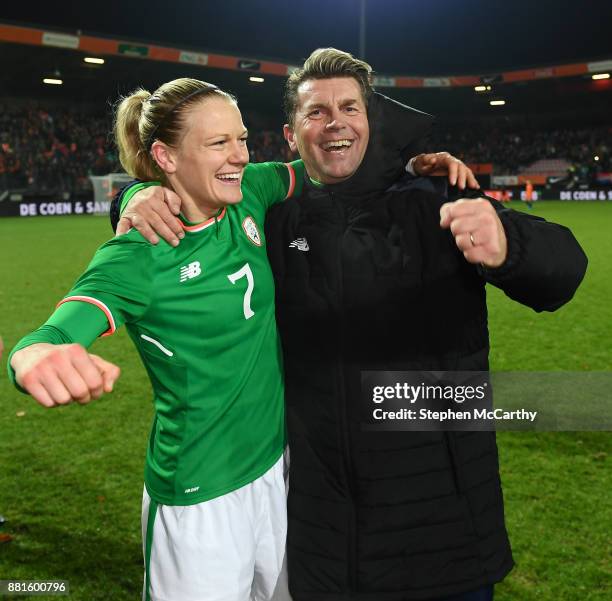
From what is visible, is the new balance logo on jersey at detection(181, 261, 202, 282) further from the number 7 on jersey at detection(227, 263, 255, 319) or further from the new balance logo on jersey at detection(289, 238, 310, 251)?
the new balance logo on jersey at detection(289, 238, 310, 251)

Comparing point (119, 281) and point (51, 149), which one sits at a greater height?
point (51, 149)

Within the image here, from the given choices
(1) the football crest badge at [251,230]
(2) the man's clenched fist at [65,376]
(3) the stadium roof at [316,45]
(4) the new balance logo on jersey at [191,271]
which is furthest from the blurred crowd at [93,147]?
(2) the man's clenched fist at [65,376]

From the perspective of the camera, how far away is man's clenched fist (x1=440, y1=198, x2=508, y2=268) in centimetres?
141

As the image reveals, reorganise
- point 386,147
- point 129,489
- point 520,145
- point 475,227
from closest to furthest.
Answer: point 475,227 → point 386,147 → point 129,489 → point 520,145

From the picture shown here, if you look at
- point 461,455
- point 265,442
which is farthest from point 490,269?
point 265,442

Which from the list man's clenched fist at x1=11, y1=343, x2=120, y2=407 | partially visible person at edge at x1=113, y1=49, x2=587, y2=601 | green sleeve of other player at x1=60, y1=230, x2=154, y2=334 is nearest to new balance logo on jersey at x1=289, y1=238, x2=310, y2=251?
partially visible person at edge at x1=113, y1=49, x2=587, y2=601

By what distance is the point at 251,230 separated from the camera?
1.97 m

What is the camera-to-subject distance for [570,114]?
4159 cm

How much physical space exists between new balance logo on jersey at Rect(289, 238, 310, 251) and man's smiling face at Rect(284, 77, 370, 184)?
293mm

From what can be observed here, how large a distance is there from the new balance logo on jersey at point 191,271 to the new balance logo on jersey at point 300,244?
28 cm

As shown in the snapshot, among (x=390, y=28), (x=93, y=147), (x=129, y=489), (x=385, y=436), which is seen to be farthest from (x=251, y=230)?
(x=390, y=28)

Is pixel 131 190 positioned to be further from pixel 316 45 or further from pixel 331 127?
pixel 316 45

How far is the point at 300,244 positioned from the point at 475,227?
0.58 metres

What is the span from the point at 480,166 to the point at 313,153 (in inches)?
1603
